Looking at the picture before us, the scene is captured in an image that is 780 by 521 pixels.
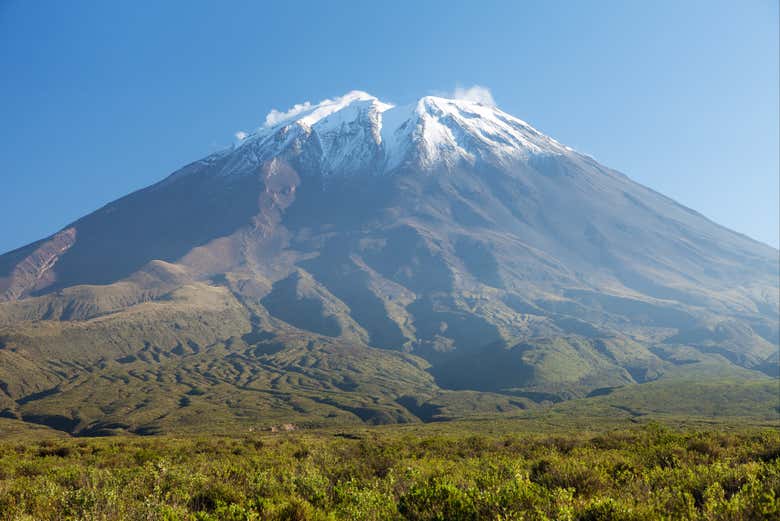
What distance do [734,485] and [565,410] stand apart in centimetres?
18860

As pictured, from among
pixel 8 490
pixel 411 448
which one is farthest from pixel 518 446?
pixel 8 490

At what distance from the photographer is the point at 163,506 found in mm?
13734

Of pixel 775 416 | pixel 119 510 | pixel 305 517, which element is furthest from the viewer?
pixel 775 416

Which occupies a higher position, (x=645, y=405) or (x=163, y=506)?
(x=163, y=506)

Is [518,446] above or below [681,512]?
below

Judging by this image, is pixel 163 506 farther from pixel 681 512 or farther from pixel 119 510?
pixel 681 512

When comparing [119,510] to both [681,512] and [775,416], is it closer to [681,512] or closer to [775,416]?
[681,512]

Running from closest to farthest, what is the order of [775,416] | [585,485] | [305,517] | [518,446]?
[305,517]
[585,485]
[518,446]
[775,416]

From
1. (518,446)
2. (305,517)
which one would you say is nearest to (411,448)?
(518,446)

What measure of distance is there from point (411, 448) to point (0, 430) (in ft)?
630

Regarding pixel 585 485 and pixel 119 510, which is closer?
pixel 119 510

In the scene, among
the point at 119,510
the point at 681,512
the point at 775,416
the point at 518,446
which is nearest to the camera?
the point at 681,512

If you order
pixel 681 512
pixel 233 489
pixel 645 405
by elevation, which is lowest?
pixel 645 405

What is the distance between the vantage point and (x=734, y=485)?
14.1m
